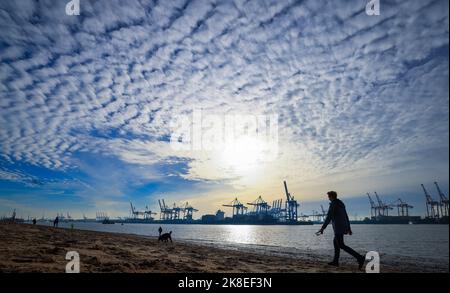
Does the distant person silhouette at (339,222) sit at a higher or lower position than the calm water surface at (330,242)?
higher

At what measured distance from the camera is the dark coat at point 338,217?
816cm

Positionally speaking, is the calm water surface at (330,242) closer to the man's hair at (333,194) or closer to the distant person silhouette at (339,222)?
the distant person silhouette at (339,222)

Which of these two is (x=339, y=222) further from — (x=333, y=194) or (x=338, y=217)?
(x=333, y=194)

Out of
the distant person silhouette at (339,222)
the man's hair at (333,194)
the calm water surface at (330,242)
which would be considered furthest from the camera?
the calm water surface at (330,242)

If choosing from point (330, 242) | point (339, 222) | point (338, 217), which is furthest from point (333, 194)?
point (330, 242)

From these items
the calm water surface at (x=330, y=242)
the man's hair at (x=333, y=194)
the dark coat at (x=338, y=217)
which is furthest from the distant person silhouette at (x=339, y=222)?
the calm water surface at (x=330, y=242)

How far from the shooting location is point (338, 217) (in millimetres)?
8219

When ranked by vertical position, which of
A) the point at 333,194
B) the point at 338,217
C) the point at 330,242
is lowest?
the point at 330,242
